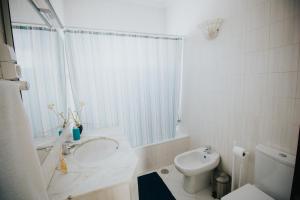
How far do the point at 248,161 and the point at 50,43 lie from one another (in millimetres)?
2321

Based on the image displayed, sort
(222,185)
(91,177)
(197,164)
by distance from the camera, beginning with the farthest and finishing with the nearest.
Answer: (197,164), (222,185), (91,177)

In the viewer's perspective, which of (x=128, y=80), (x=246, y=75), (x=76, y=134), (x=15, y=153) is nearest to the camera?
(x=15, y=153)

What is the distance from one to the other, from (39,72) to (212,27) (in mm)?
1808

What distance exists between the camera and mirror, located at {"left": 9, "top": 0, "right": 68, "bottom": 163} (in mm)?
832

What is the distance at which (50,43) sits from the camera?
1.32 meters

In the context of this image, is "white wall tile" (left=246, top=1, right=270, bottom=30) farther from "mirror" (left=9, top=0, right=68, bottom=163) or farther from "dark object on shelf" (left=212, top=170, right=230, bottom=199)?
"mirror" (left=9, top=0, right=68, bottom=163)

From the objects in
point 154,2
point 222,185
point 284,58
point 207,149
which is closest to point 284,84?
point 284,58

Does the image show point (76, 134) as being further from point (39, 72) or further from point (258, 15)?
point (258, 15)

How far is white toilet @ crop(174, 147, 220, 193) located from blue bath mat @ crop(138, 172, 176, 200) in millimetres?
278

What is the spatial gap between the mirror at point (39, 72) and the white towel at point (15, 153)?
38 centimetres

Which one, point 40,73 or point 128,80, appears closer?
point 40,73

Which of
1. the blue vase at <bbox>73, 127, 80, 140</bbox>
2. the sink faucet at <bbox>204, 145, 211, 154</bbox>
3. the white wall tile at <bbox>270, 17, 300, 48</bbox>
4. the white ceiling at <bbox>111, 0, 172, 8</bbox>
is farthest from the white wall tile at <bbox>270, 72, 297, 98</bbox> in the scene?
the white ceiling at <bbox>111, 0, 172, 8</bbox>

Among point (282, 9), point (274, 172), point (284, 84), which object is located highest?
point (282, 9)

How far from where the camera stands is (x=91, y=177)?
97 cm
